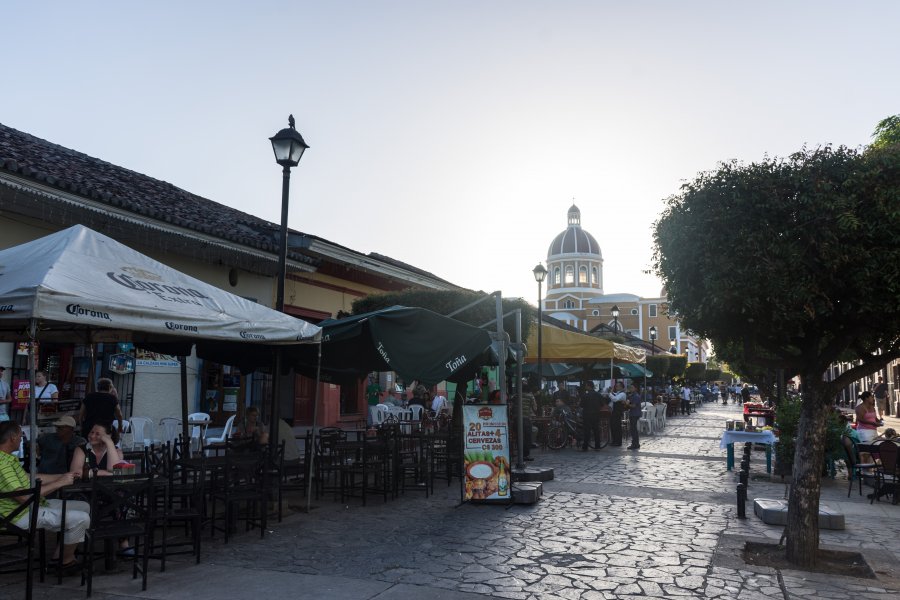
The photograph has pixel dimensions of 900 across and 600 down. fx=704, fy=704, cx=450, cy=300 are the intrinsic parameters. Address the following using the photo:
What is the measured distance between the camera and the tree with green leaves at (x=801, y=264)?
5.79 meters

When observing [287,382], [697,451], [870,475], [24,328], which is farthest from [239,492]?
[697,451]

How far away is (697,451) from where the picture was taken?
640 inches

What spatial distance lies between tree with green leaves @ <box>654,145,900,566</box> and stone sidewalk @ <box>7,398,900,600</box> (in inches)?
36.6

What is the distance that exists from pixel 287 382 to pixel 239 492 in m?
10.6

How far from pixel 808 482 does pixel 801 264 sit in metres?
2.12

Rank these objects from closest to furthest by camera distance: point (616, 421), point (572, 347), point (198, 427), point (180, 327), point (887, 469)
→ point (180, 327) → point (887, 469) → point (198, 427) → point (572, 347) → point (616, 421)

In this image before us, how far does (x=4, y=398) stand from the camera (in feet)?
32.9

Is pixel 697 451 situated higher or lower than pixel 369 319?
lower

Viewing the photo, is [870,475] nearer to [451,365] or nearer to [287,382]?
[451,365]

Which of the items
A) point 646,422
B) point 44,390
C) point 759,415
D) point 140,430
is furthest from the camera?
point 646,422

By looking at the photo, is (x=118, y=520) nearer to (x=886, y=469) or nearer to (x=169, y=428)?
(x=169, y=428)

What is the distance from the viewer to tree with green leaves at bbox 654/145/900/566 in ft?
19.0

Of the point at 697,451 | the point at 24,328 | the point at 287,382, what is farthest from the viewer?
the point at 287,382

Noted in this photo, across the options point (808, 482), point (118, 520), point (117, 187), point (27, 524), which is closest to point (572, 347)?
point (808, 482)
